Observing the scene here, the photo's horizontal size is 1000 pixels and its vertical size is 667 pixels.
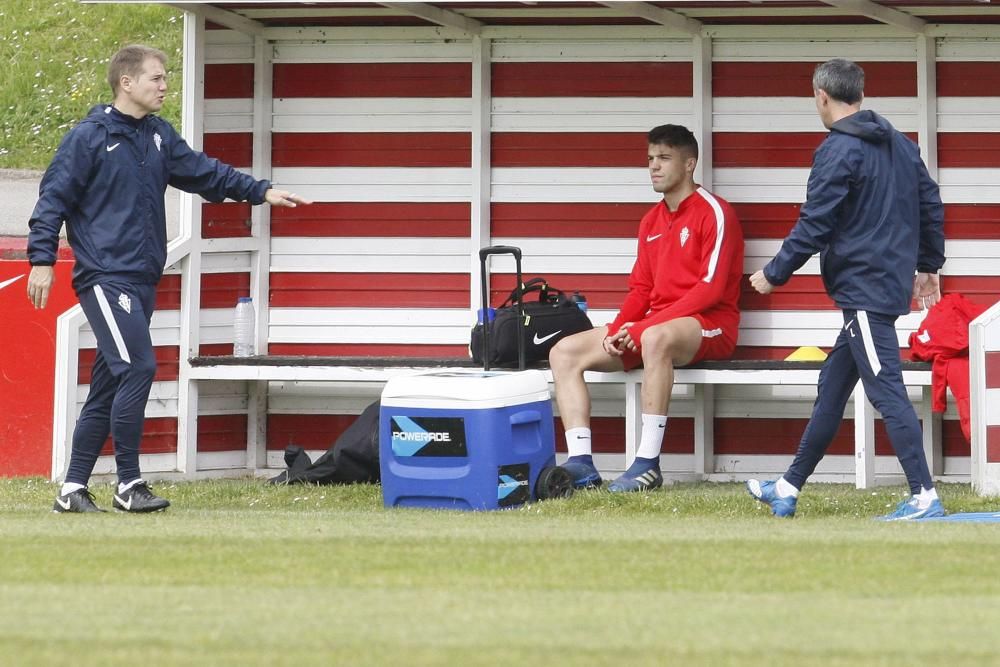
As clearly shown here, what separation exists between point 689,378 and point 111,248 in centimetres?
278

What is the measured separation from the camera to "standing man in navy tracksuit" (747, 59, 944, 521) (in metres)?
7.00

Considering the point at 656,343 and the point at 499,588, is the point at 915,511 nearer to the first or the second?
the point at 656,343

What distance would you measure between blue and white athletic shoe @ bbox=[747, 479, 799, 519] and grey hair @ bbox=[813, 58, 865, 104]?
147cm

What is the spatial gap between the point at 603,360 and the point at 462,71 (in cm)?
187

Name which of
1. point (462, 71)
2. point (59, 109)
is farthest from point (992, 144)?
point (59, 109)

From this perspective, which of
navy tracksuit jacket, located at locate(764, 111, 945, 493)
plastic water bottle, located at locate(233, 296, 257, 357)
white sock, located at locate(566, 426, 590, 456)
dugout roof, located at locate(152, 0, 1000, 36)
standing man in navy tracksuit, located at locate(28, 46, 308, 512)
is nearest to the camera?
navy tracksuit jacket, located at locate(764, 111, 945, 493)

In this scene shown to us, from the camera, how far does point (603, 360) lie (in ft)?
28.3

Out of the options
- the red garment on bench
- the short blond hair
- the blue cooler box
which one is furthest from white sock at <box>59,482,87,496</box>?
the red garment on bench

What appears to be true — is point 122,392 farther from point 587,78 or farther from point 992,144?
point 992,144

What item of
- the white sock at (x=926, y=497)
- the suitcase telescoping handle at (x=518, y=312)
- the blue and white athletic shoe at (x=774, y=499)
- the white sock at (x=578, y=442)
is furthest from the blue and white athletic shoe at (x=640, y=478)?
the white sock at (x=926, y=497)

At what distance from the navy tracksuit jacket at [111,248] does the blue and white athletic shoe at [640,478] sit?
6.83ft

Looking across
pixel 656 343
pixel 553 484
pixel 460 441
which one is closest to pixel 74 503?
pixel 460 441

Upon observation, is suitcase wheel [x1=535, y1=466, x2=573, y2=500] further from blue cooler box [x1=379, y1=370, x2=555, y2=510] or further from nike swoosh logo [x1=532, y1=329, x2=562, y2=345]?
nike swoosh logo [x1=532, y1=329, x2=562, y2=345]

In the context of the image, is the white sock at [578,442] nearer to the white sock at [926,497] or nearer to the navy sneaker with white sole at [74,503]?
the white sock at [926,497]
